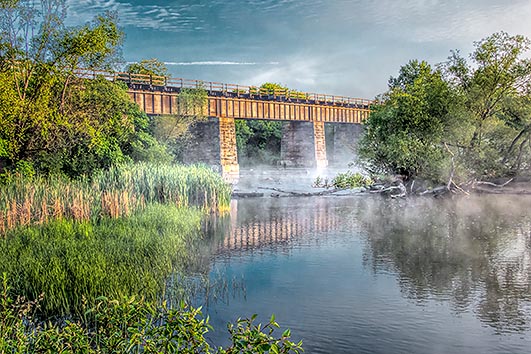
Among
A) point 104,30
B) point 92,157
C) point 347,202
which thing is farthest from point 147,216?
point 347,202

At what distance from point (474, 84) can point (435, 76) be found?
6.45ft

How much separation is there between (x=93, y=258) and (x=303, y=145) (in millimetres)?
39497

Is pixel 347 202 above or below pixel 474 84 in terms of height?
below

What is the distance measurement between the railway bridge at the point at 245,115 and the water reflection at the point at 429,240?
33.8 ft

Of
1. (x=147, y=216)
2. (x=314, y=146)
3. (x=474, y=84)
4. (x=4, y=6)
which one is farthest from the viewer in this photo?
(x=314, y=146)

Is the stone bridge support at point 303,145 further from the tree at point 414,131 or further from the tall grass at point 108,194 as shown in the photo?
the tall grass at point 108,194

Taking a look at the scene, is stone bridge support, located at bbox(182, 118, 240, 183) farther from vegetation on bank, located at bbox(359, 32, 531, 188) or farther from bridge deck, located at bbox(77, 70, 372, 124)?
vegetation on bank, located at bbox(359, 32, 531, 188)

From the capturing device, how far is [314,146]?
48.3m

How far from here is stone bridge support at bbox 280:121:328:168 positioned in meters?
48.3

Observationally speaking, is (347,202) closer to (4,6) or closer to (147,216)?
(147,216)

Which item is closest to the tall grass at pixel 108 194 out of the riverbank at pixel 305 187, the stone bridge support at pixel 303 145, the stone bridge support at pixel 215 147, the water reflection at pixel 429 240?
the water reflection at pixel 429 240

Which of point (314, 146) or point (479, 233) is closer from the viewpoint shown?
point (479, 233)

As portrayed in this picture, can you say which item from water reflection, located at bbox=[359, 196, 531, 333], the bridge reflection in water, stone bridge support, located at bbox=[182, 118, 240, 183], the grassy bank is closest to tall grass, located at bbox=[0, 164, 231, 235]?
the grassy bank

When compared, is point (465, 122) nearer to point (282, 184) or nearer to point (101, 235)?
point (282, 184)
